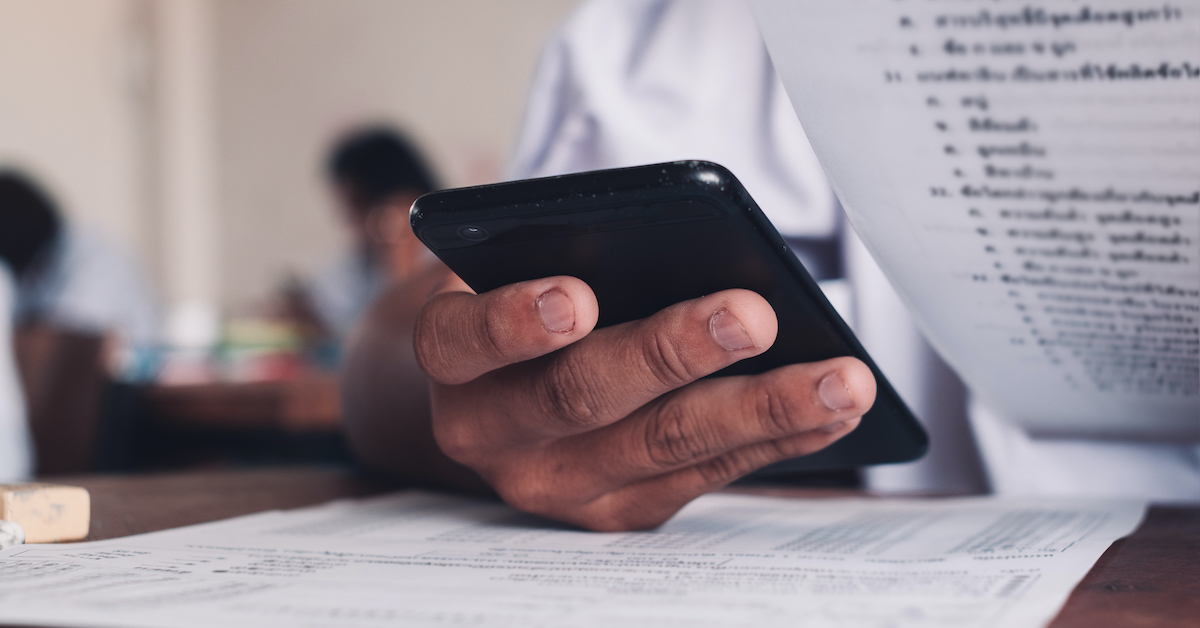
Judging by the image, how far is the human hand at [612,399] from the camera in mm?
238

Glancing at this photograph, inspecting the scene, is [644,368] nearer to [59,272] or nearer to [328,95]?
[59,272]

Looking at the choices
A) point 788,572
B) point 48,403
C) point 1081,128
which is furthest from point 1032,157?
point 48,403

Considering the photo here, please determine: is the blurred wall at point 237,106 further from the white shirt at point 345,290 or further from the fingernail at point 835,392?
the fingernail at point 835,392

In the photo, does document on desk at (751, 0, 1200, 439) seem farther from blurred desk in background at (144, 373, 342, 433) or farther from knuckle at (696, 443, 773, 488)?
blurred desk in background at (144, 373, 342, 433)

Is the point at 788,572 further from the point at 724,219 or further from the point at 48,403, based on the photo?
the point at 48,403

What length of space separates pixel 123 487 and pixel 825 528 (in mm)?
323

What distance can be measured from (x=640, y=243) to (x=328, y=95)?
11.2 feet

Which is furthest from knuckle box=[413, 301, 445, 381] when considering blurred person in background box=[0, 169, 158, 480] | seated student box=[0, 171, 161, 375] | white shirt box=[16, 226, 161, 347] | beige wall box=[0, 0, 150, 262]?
beige wall box=[0, 0, 150, 262]

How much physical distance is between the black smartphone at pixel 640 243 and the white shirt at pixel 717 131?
22 cm

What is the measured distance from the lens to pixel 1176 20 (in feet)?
0.64

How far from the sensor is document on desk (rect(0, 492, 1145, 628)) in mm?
175

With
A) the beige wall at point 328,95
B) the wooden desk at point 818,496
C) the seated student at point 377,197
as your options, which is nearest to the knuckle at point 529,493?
the wooden desk at point 818,496

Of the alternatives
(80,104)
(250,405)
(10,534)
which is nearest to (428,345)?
(10,534)

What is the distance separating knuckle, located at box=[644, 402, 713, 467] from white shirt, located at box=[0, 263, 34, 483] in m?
0.94
